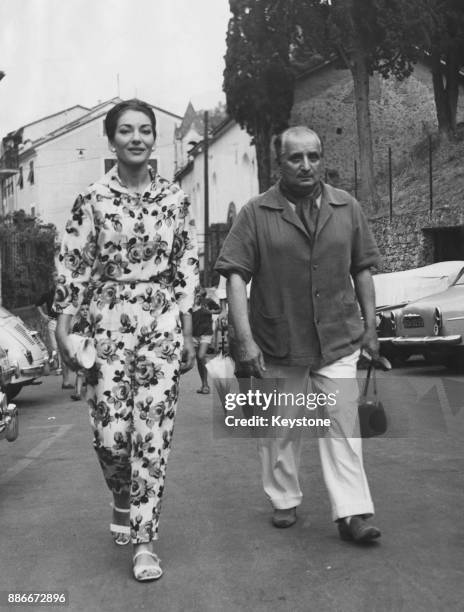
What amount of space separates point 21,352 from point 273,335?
7.93 meters

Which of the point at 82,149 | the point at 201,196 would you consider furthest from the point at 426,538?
the point at 82,149

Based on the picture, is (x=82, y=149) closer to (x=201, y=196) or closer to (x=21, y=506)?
(x=201, y=196)

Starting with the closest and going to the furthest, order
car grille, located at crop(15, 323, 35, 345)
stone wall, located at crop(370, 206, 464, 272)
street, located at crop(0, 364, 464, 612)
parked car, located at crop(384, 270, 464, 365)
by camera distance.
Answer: street, located at crop(0, 364, 464, 612), car grille, located at crop(15, 323, 35, 345), parked car, located at crop(384, 270, 464, 365), stone wall, located at crop(370, 206, 464, 272)

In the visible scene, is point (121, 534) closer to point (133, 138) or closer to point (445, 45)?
point (133, 138)

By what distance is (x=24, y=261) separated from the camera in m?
41.2

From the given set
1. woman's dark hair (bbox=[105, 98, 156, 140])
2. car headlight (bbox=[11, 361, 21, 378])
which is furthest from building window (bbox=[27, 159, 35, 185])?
woman's dark hair (bbox=[105, 98, 156, 140])

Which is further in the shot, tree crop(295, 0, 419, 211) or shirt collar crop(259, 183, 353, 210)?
tree crop(295, 0, 419, 211)

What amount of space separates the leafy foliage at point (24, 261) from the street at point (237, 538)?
30136mm

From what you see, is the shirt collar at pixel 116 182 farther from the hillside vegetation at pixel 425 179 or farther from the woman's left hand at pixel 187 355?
the hillside vegetation at pixel 425 179

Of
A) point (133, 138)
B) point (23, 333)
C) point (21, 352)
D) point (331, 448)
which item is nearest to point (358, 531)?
point (331, 448)

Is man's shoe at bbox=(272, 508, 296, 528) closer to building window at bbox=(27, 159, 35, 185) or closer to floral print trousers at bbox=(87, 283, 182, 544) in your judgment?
floral print trousers at bbox=(87, 283, 182, 544)

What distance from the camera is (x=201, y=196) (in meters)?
57.9

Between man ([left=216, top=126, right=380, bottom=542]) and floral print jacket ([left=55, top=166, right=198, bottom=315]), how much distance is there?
53 centimetres

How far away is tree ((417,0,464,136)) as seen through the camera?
31.7 meters
